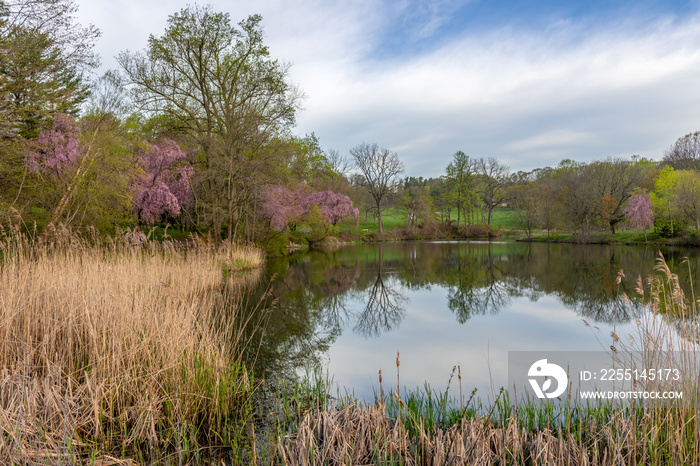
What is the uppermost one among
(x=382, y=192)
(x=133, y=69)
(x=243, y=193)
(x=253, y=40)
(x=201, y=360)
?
(x=253, y=40)

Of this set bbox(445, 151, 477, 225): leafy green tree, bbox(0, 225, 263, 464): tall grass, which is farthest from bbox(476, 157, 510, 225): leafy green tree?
bbox(0, 225, 263, 464): tall grass

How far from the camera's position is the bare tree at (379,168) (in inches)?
2100

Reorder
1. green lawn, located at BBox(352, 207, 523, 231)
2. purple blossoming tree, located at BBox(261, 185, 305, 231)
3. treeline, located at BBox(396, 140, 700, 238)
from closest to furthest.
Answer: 1. purple blossoming tree, located at BBox(261, 185, 305, 231)
2. treeline, located at BBox(396, 140, 700, 238)
3. green lawn, located at BBox(352, 207, 523, 231)

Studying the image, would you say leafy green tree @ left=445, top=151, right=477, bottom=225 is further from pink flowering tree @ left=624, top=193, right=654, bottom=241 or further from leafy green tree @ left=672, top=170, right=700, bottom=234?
leafy green tree @ left=672, top=170, right=700, bottom=234

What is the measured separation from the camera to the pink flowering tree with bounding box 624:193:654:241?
37.4 meters

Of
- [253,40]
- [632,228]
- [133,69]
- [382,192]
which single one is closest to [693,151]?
[632,228]

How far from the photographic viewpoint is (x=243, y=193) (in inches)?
749

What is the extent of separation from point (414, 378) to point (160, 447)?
11.9 feet

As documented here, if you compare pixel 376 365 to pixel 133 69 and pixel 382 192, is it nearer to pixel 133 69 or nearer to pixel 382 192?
pixel 133 69

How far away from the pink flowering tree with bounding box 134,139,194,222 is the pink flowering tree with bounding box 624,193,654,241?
39.3 m

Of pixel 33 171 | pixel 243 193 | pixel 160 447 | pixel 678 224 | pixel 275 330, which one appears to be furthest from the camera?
pixel 678 224

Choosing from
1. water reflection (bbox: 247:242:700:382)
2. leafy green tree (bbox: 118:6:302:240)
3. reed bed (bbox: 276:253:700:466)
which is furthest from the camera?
leafy green tree (bbox: 118:6:302:240)

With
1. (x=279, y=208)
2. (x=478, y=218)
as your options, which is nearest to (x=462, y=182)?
(x=478, y=218)

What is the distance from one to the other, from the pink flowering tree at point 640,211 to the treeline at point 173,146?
12cm
